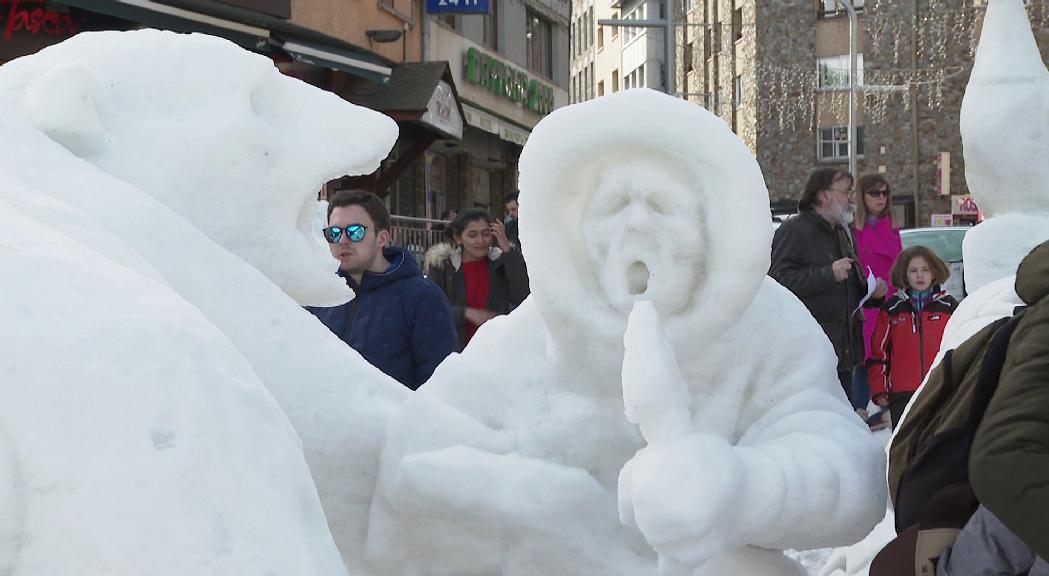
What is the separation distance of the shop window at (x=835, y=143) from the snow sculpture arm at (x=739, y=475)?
37566 mm

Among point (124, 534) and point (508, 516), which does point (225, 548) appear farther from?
point (508, 516)

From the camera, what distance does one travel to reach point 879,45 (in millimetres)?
37406

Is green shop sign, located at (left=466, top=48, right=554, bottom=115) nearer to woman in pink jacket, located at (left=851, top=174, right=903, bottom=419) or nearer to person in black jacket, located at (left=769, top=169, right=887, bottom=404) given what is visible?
woman in pink jacket, located at (left=851, top=174, right=903, bottom=419)

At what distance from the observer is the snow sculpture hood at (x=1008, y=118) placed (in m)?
3.49

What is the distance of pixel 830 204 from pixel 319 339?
523cm

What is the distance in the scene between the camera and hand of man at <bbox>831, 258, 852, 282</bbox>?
7430 millimetres

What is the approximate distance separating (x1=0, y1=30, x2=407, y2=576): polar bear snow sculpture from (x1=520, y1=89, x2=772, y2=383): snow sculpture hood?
0.43m

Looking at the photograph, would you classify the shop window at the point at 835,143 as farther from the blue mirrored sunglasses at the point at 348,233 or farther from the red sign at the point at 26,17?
the blue mirrored sunglasses at the point at 348,233

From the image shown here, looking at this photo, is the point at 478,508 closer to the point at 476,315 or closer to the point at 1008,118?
the point at 1008,118

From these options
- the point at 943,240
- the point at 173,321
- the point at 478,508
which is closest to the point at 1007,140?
the point at 478,508

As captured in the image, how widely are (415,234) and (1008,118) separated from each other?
13148 mm

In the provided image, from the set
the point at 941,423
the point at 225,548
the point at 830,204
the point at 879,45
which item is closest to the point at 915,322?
the point at 830,204

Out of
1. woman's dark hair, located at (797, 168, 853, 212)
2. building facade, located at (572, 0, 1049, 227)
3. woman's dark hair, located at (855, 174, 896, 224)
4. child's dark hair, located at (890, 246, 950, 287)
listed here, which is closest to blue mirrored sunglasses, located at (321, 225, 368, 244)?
woman's dark hair, located at (797, 168, 853, 212)

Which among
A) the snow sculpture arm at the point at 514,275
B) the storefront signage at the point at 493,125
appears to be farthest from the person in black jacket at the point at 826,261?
the storefront signage at the point at 493,125
